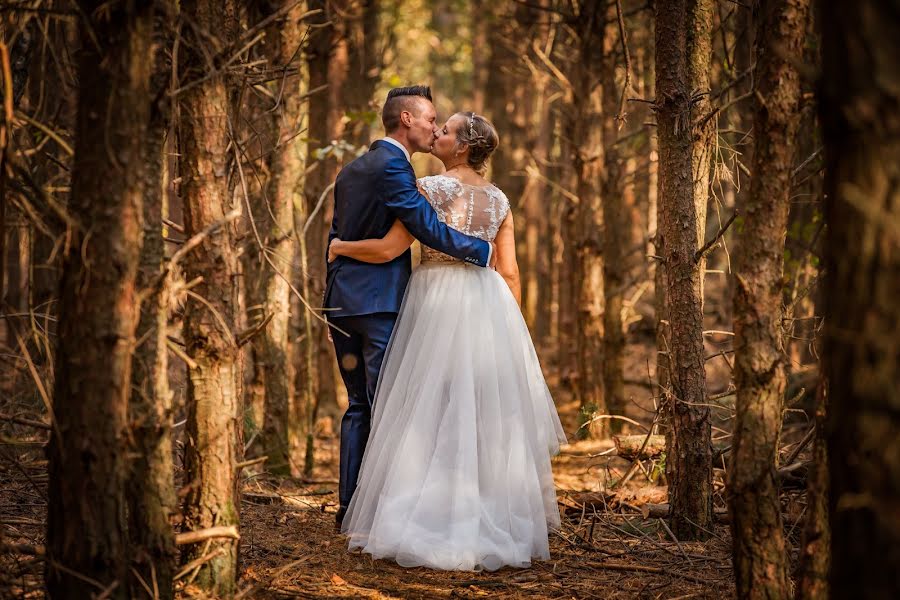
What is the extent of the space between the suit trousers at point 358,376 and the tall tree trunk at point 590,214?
4.05 m

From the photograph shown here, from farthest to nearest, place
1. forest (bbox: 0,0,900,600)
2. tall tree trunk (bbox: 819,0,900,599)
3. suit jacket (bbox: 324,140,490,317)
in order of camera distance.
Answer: suit jacket (bbox: 324,140,490,317) < forest (bbox: 0,0,900,600) < tall tree trunk (bbox: 819,0,900,599)

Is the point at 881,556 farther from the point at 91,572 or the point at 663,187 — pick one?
the point at 663,187

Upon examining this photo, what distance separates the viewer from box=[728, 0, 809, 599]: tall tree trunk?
125 inches

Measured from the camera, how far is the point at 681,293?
4.68 meters

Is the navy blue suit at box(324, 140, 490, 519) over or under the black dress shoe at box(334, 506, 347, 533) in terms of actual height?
over

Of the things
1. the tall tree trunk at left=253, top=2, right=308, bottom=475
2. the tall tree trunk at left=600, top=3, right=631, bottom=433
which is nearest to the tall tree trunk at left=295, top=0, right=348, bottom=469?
the tall tree trunk at left=253, top=2, right=308, bottom=475

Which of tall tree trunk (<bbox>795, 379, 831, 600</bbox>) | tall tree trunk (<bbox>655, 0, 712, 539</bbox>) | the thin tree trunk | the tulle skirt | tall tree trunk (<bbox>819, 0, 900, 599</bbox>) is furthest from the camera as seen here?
the thin tree trunk

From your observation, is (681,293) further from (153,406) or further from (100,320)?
(100,320)

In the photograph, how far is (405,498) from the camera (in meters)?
4.58

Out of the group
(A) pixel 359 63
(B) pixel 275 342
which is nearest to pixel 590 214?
(A) pixel 359 63

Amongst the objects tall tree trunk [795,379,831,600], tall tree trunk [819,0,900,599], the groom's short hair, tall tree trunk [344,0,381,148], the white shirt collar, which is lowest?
tall tree trunk [795,379,831,600]

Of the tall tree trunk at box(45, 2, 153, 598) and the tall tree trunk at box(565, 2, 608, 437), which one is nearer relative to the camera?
the tall tree trunk at box(45, 2, 153, 598)

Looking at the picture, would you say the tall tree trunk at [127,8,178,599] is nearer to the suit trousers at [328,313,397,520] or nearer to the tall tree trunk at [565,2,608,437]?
the suit trousers at [328,313,397,520]

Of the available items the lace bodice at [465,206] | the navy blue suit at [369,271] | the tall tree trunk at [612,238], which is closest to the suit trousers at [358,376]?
the navy blue suit at [369,271]
